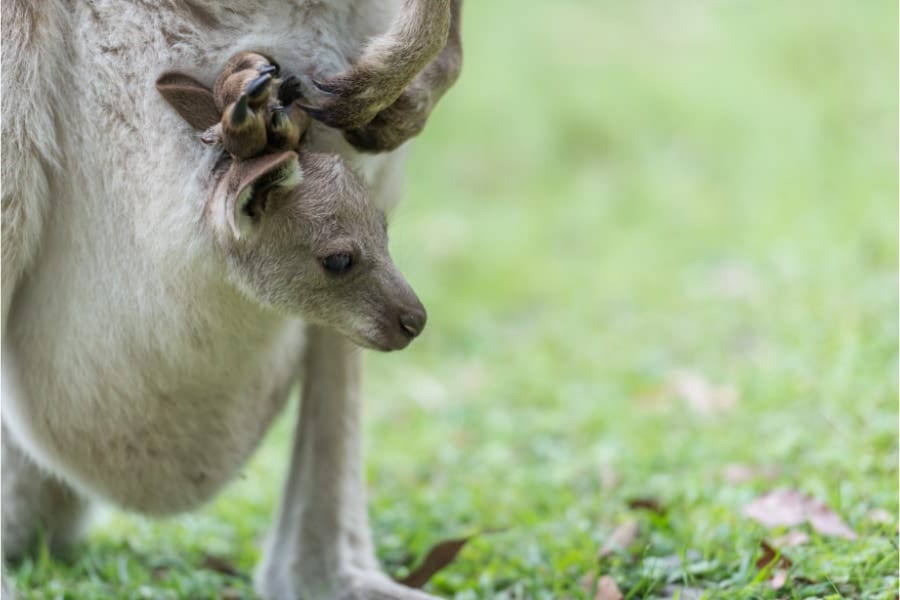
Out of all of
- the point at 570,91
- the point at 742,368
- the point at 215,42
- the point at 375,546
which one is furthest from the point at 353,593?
the point at 570,91

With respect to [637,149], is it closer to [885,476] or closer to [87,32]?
[885,476]

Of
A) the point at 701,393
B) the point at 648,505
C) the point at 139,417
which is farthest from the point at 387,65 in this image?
the point at 701,393

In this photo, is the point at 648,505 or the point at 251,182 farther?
the point at 648,505

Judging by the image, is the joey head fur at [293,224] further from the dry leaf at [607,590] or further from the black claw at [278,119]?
the dry leaf at [607,590]

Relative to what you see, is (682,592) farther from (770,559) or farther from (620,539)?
(620,539)

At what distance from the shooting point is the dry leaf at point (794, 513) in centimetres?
317

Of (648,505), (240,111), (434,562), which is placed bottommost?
(434,562)

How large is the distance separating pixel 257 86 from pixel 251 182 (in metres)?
0.18

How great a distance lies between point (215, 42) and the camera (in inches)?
106

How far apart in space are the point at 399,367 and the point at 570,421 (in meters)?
1.39

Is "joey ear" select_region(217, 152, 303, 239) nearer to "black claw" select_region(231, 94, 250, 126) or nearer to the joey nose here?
"black claw" select_region(231, 94, 250, 126)

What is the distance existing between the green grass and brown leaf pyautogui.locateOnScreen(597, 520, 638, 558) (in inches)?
1.3

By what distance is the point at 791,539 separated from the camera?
3.13 m

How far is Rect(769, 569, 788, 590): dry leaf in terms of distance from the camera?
282cm
